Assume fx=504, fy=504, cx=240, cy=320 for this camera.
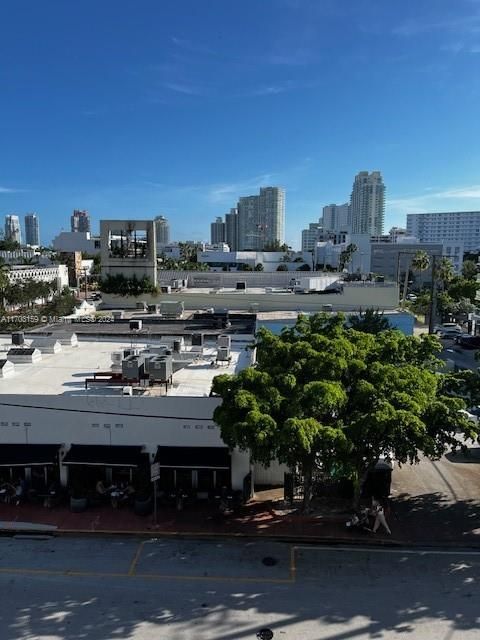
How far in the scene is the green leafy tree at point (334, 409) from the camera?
44.6 ft

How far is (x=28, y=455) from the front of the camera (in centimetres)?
1741

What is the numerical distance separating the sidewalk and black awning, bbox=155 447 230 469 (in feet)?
5.43

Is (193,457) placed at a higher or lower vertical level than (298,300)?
lower

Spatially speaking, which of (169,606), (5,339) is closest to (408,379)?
(169,606)

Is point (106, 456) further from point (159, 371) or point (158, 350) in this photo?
point (158, 350)

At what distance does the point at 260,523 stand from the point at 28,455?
827 cm

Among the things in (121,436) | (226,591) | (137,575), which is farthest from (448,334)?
(137,575)

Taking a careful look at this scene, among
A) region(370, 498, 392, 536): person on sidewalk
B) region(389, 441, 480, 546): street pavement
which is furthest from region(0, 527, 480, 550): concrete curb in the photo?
region(370, 498, 392, 536): person on sidewalk

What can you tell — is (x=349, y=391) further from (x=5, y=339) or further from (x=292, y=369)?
(x=5, y=339)

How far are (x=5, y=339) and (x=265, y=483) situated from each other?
1744 cm

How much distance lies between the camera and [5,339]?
2812cm

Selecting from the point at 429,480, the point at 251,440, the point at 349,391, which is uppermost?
the point at 349,391

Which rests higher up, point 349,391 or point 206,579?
point 349,391

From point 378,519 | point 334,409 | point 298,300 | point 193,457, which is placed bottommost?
point 378,519
